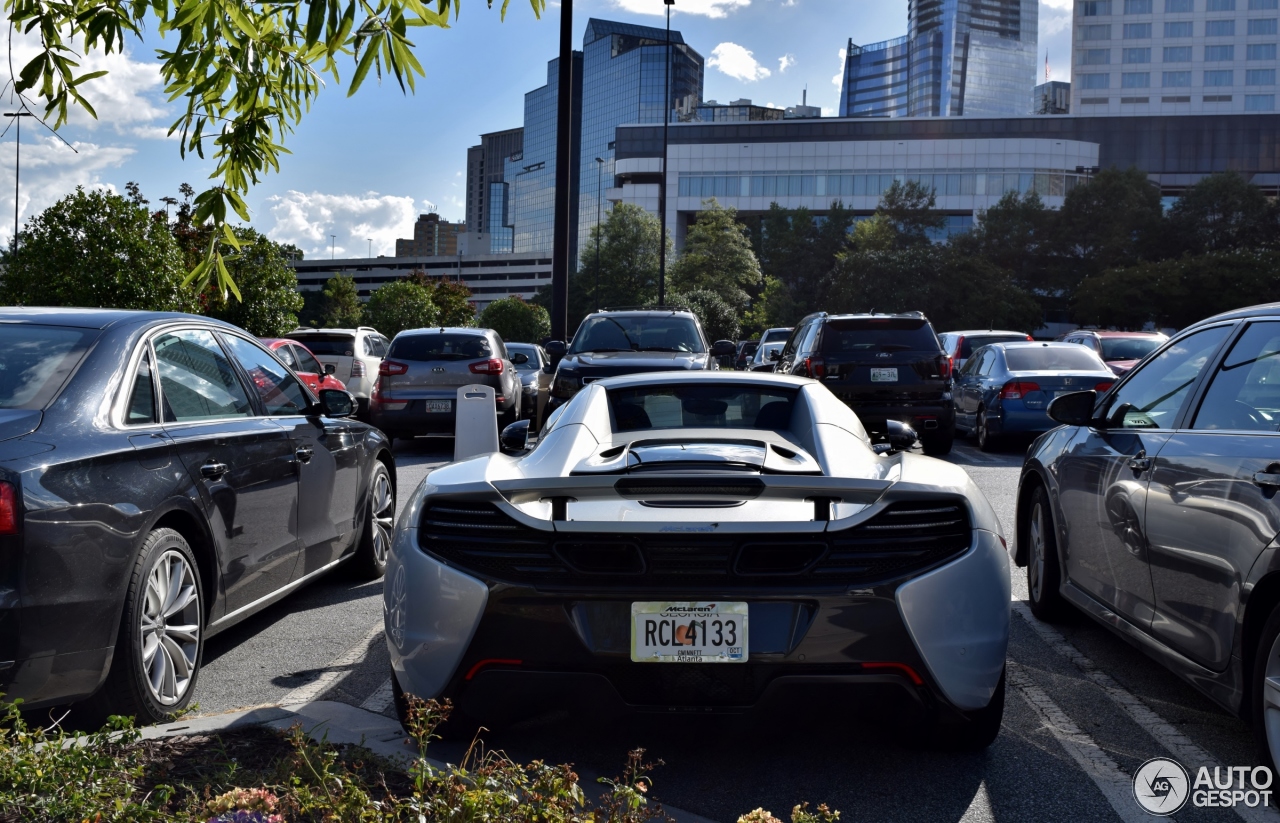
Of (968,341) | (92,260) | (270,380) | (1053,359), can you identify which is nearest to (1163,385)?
(270,380)

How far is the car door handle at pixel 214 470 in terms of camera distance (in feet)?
15.3

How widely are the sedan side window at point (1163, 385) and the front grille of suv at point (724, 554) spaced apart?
1.52 metres

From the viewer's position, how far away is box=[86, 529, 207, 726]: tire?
13.0 ft

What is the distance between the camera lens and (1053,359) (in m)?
15.9

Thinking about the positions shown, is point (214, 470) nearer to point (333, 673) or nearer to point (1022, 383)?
point (333, 673)

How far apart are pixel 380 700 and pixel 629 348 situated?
963cm

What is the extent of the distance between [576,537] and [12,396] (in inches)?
79.7

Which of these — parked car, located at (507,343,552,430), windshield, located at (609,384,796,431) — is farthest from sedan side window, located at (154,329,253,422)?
parked car, located at (507,343,552,430)

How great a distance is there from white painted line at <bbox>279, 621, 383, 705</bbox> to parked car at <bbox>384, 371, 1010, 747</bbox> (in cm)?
92

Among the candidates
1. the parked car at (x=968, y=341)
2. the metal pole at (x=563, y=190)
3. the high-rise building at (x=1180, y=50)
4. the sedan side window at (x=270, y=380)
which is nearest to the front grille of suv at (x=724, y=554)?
the sedan side window at (x=270, y=380)

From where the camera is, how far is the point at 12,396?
13.4ft

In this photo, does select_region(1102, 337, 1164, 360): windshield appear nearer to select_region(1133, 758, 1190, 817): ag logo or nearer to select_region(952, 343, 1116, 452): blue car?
select_region(952, 343, 1116, 452): blue car

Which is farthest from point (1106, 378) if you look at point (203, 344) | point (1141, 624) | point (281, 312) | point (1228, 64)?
point (1228, 64)

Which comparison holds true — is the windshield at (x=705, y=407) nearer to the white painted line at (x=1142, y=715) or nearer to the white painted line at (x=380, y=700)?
the white painted line at (x=380, y=700)
